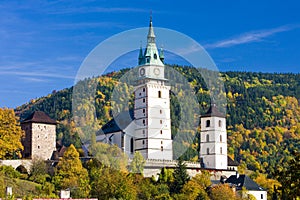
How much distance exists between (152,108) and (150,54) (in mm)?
6636

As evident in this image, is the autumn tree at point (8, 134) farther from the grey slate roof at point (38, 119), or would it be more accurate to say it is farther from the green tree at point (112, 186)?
the green tree at point (112, 186)

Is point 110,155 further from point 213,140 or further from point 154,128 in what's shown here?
point 213,140

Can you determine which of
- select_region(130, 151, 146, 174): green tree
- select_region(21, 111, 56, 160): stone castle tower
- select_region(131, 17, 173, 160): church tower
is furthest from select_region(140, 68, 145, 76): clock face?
select_region(21, 111, 56, 160): stone castle tower

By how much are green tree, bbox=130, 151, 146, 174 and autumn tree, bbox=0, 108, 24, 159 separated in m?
12.7

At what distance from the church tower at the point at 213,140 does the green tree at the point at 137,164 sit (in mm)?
11678

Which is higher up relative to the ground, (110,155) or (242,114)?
(242,114)

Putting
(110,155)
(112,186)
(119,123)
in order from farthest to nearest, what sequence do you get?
1. (119,123)
2. (110,155)
3. (112,186)

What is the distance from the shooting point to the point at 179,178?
252 feet

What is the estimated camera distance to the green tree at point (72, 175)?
217 ft

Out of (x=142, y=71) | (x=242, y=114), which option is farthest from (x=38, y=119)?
(x=242, y=114)

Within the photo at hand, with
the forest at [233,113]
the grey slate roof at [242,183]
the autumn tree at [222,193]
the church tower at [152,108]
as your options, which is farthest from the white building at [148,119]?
the forest at [233,113]

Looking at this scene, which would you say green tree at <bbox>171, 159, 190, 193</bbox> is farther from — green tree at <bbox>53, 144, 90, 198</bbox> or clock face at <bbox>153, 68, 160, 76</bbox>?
clock face at <bbox>153, 68, 160, 76</bbox>

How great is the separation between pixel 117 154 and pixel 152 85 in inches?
516

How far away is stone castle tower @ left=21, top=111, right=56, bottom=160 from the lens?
76.8 meters
